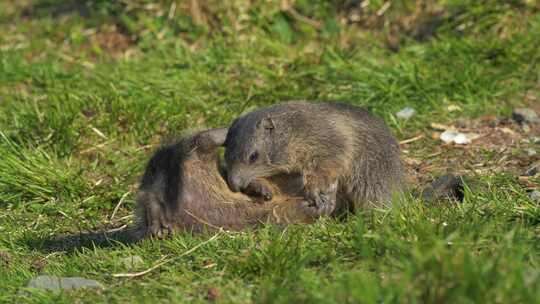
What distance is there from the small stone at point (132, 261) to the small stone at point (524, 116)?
3.44 metres

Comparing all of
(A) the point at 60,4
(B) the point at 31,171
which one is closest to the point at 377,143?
(B) the point at 31,171

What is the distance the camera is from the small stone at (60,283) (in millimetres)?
4191

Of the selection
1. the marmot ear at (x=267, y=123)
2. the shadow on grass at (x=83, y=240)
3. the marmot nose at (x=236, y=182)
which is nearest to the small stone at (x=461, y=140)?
the marmot ear at (x=267, y=123)

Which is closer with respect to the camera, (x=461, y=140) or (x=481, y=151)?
(x=481, y=151)

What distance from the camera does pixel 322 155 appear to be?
539 cm

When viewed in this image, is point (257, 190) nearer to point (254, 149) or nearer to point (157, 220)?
point (254, 149)

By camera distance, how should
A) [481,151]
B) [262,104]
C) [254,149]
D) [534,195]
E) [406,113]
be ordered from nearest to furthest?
[534,195] → [254,149] → [481,151] → [406,113] → [262,104]

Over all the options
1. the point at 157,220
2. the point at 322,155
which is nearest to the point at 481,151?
the point at 322,155

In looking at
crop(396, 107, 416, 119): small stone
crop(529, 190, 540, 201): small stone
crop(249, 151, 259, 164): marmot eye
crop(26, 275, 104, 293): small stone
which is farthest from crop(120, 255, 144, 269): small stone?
crop(396, 107, 416, 119): small stone

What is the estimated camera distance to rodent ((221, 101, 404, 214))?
522cm

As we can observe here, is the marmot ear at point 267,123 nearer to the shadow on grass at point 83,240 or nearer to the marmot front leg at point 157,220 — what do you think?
the marmot front leg at point 157,220

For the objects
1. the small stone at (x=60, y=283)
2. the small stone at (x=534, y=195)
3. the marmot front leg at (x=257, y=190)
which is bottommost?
the small stone at (x=534, y=195)

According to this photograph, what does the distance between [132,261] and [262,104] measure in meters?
3.00

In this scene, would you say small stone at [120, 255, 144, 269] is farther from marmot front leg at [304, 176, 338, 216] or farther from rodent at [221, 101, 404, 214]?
marmot front leg at [304, 176, 338, 216]
